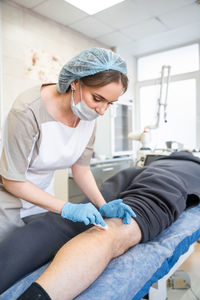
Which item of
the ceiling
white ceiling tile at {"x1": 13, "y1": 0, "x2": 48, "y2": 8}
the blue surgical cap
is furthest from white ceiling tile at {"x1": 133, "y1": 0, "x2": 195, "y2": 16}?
the blue surgical cap

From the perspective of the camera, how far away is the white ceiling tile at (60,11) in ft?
8.38

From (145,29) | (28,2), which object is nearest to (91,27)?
(145,29)

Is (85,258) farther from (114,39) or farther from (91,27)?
(114,39)

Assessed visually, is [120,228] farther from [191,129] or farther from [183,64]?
[183,64]

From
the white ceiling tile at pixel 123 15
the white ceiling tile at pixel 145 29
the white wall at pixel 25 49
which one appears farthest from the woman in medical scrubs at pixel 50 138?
the white ceiling tile at pixel 145 29

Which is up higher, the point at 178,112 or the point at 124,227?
the point at 178,112

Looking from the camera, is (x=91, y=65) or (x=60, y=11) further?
(x=60, y=11)

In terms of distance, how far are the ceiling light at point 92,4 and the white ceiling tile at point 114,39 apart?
2.23ft

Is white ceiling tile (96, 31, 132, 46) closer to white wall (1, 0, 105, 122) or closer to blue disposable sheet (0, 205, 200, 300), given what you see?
white wall (1, 0, 105, 122)

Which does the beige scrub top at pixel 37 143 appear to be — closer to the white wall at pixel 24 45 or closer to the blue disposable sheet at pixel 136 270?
the blue disposable sheet at pixel 136 270

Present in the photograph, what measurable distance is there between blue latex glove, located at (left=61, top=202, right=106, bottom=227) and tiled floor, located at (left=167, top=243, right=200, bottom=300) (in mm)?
945

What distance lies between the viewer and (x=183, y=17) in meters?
2.85

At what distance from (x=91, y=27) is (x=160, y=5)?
0.92 m

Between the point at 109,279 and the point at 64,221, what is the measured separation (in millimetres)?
372
